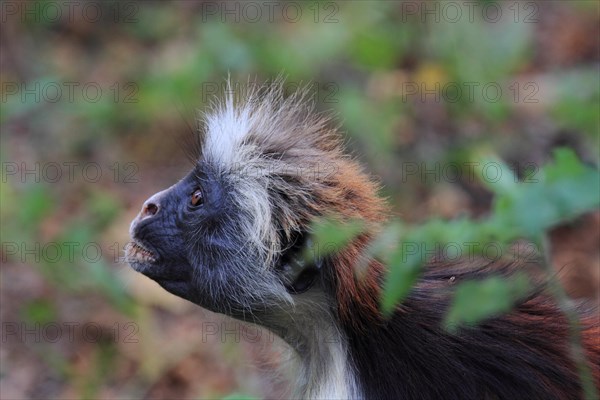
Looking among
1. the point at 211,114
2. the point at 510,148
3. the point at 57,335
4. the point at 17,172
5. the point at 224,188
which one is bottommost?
the point at 57,335

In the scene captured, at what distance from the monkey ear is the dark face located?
0.09 feet

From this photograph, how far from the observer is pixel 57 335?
820cm

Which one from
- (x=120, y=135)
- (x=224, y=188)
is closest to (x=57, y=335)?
(x=120, y=135)

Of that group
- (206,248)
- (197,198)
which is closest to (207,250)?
(206,248)

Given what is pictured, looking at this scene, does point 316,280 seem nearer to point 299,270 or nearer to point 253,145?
point 299,270

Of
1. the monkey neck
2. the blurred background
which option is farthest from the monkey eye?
the blurred background

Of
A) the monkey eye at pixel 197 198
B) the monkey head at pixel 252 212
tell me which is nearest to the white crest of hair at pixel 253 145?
the monkey head at pixel 252 212

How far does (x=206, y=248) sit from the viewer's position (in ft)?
16.4

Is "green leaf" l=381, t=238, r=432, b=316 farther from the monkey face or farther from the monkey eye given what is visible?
the monkey eye

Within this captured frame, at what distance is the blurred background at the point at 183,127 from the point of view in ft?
25.3

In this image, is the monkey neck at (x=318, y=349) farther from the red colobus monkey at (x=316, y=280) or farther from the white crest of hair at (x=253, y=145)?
the white crest of hair at (x=253, y=145)

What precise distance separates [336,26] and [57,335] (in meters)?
4.20

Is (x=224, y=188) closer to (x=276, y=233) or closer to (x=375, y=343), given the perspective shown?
(x=276, y=233)

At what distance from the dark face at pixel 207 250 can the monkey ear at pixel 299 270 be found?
0.09ft
